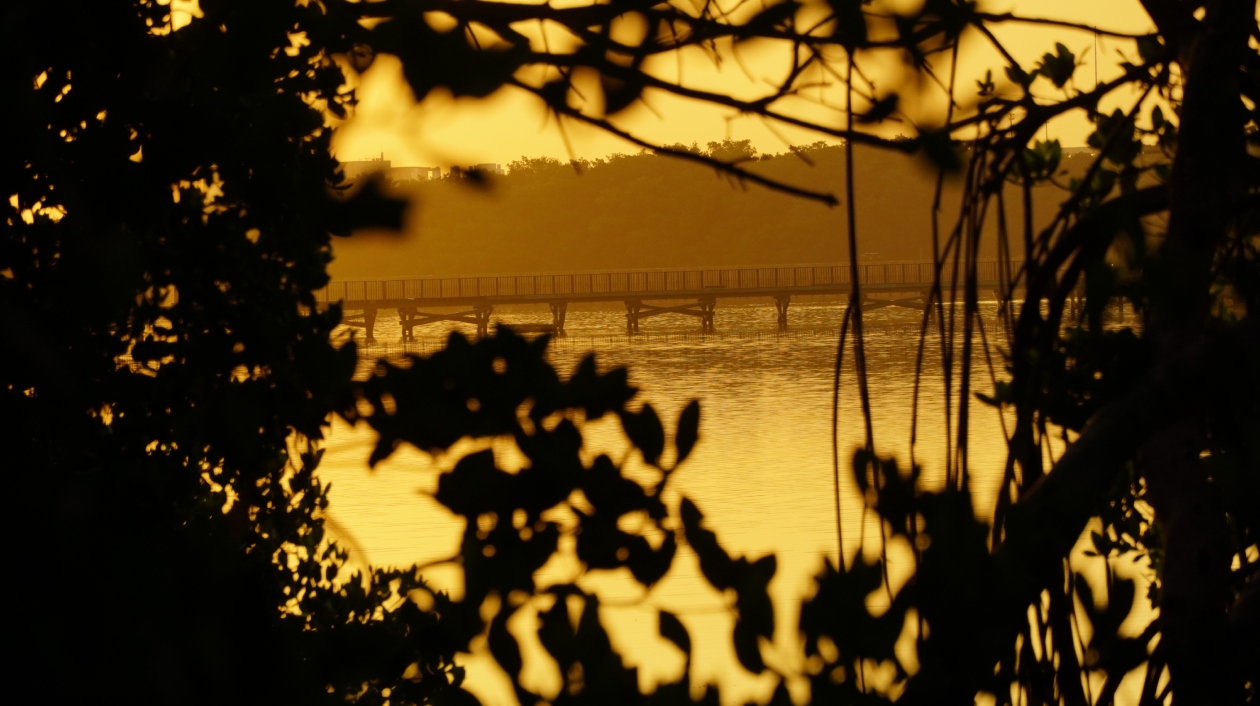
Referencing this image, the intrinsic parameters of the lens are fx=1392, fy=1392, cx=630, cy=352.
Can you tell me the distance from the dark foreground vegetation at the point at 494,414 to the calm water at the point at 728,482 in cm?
3

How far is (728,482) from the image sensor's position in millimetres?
11547

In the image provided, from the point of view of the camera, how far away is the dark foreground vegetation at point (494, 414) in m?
0.79

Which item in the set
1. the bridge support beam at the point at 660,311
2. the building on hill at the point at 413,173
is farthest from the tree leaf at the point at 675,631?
the bridge support beam at the point at 660,311

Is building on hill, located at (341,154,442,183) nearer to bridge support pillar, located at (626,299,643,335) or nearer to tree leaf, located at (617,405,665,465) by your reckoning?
tree leaf, located at (617,405,665,465)

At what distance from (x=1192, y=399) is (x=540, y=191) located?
46.3 metres

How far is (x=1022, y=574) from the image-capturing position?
2.97ft

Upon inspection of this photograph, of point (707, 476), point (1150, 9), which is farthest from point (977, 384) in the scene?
point (1150, 9)

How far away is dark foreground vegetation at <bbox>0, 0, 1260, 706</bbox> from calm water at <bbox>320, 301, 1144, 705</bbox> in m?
0.03

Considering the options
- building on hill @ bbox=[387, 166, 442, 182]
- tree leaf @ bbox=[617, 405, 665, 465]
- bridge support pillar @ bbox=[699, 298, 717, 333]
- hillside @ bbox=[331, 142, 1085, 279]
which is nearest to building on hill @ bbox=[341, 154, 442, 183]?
building on hill @ bbox=[387, 166, 442, 182]

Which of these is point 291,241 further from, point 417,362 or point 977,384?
point 977,384

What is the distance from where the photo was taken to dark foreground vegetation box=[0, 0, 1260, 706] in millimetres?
794

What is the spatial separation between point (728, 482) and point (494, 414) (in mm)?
10808

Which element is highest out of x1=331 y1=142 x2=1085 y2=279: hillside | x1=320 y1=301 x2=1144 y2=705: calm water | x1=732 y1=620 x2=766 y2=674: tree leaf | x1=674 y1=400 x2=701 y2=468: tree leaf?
x1=331 y1=142 x2=1085 y2=279: hillside

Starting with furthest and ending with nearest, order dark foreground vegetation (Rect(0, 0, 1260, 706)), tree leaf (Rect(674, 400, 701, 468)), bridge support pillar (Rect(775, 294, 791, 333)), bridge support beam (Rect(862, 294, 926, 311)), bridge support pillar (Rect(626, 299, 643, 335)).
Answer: bridge support beam (Rect(862, 294, 926, 311))
bridge support pillar (Rect(775, 294, 791, 333))
bridge support pillar (Rect(626, 299, 643, 335))
tree leaf (Rect(674, 400, 701, 468))
dark foreground vegetation (Rect(0, 0, 1260, 706))
